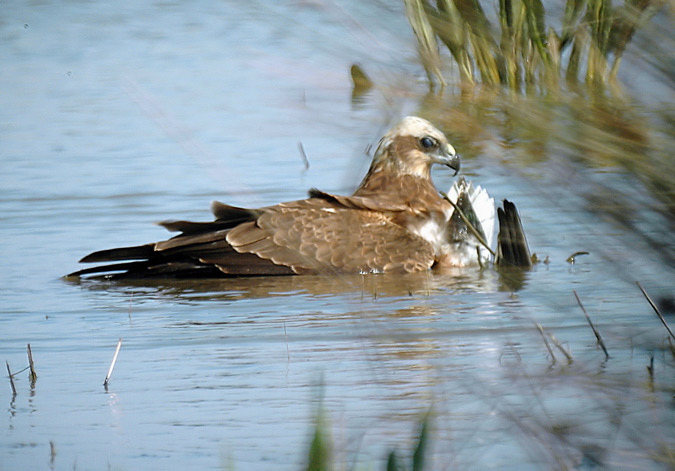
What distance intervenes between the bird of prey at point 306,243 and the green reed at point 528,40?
4505 millimetres

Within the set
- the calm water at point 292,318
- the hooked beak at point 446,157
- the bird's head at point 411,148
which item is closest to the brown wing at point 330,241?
the calm water at point 292,318

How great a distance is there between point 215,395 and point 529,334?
A: 126 cm

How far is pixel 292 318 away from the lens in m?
5.97

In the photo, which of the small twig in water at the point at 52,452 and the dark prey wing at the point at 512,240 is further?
the dark prey wing at the point at 512,240

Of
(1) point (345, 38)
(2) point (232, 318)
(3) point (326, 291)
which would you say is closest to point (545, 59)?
(1) point (345, 38)

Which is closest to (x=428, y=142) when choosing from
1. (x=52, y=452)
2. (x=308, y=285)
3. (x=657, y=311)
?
(x=308, y=285)

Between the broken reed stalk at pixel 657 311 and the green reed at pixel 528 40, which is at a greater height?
the green reed at pixel 528 40

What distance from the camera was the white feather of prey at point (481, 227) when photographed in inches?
287

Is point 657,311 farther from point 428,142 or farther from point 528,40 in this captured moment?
point 428,142

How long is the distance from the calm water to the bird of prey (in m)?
0.18

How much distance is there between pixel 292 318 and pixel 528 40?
3526 millimetres

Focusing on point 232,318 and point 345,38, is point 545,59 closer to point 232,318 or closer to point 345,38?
point 345,38

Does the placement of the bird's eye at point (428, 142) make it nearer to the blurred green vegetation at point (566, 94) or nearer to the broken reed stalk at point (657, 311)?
the broken reed stalk at point (657, 311)

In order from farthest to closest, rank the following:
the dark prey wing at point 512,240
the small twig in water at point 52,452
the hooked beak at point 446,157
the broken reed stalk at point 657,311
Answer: the hooked beak at point 446,157, the dark prey wing at point 512,240, the small twig in water at point 52,452, the broken reed stalk at point 657,311
